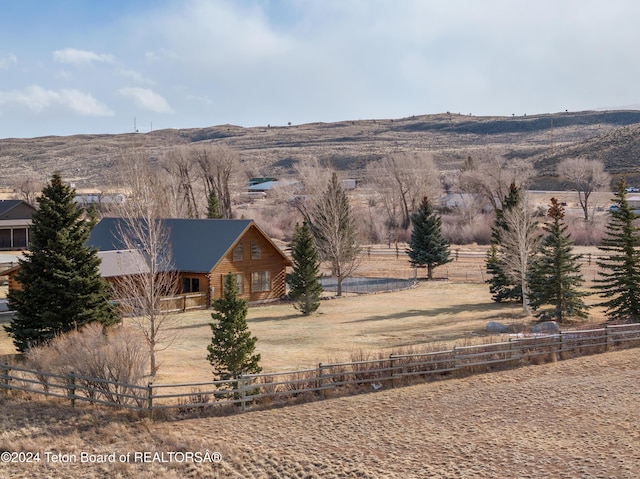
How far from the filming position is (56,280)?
1082 inches

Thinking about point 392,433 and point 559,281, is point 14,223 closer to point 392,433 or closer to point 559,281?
point 559,281

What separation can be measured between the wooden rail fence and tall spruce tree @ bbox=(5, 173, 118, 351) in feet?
11.4

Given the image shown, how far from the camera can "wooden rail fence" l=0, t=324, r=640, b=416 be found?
20391mm

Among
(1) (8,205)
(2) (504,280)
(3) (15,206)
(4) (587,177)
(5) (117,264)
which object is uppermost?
(4) (587,177)

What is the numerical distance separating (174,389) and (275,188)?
245 ft

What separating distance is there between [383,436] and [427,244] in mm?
41866

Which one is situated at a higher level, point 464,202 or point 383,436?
point 464,202

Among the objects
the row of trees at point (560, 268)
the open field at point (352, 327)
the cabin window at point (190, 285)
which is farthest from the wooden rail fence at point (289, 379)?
the cabin window at point (190, 285)

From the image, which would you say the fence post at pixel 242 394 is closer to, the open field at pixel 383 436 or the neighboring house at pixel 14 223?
the open field at pixel 383 436

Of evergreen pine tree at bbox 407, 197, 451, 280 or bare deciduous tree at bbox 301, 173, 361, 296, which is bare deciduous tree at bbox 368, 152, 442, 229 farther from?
bare deciduous tree at bbox 301, 173, 361, 296

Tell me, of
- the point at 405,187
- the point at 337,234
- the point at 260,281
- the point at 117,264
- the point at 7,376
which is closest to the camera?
the point at 7,376

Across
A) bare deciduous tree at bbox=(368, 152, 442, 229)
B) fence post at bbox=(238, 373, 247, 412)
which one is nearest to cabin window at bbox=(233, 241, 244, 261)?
fence post at bbox=(238, 373, 247, 412)

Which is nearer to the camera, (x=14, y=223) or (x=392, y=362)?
(x=392, y=362)

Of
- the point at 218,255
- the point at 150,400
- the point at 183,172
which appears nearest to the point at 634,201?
the point at 183,172
